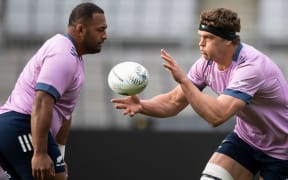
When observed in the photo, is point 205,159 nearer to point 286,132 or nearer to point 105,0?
point 286,132

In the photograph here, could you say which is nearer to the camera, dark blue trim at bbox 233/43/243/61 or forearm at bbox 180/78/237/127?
forearm at bbox 180/78/237/127

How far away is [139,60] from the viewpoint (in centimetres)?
1339

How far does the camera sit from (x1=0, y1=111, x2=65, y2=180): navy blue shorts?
651 centimetres

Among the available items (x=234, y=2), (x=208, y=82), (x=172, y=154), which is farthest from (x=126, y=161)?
(x=234, y=2)

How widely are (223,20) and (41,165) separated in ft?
5.78

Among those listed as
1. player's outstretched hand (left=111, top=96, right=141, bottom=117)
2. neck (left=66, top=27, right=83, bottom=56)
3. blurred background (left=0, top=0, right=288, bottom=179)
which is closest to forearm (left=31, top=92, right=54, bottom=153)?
neck (left=66, top=27, right=83, bottom=56)

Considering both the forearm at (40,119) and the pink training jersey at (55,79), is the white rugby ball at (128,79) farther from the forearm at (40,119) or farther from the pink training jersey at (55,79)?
the forearm at (40,119)

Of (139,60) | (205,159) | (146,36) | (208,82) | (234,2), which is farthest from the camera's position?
(234,2)

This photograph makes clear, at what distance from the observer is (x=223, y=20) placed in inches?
258

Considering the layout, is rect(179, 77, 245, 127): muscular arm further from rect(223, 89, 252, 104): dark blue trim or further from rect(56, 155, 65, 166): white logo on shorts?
rect(56, 155, 65, 166): white logo on shorts

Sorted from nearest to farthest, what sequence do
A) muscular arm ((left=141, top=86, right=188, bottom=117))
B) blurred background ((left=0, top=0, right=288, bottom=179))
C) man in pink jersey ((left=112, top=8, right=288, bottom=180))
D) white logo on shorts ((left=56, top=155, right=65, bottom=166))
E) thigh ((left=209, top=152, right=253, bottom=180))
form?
man in pink jersey ((left=112, top=8, right=288, bottom=180)), white logo on shorts ((left=56, top=155, right=65, bottom=166)), thigh ((left=209, top=152, right=253, bottom=180)), muscular arm ((left=141, top=86, right=188, bottom=117)), blurred background ((left=0, top=0, right=288, bottom=179))

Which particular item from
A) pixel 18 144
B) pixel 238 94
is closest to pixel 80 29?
pixel 18 144

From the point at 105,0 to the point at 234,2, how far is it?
281cm

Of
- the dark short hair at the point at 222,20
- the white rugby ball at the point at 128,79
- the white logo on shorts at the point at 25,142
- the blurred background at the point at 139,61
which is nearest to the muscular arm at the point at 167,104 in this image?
the white rugby ball at the point at 128,79
